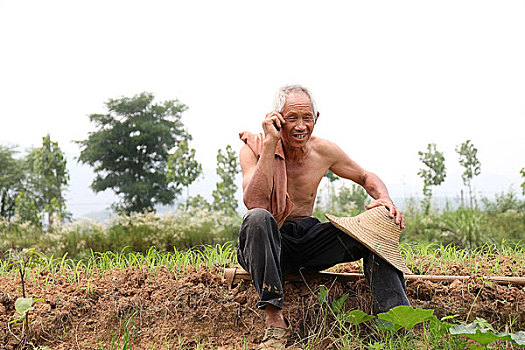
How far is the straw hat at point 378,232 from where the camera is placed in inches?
100

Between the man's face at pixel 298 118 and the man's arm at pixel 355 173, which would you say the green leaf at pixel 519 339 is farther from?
the man's face at pixel 298 118

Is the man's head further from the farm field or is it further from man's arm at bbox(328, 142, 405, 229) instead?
the farm field

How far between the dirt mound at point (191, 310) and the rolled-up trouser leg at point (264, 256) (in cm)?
37

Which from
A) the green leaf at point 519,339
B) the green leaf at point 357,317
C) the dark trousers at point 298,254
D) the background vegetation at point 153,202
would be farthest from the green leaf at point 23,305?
the background vegetation at point 153,202

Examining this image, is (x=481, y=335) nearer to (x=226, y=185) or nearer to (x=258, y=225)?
(x=258, y=225)

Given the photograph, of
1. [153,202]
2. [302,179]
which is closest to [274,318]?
[302,179]

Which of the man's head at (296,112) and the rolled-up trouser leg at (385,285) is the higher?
the man's head at (296,112)

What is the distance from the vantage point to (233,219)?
7.41 metres

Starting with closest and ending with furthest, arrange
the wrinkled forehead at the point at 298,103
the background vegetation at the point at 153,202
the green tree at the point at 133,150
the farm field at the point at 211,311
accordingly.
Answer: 1. the farm field at the point at 211,311
2. the wrinkled forehead at the point at 298,103
3. the background vegetation at the point at 153,202
4. the green tree at the point at 133,150

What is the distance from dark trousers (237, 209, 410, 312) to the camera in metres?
2.43

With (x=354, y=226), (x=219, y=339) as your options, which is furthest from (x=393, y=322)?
(x=219, y=339)

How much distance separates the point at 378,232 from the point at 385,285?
28cm

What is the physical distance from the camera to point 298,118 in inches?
109

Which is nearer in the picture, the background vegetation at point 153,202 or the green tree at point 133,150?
the background vegetation at point 153,202
